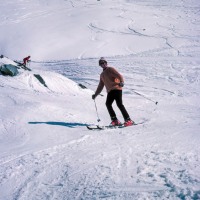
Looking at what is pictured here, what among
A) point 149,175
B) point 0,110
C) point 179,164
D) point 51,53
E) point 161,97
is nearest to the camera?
point 149,175

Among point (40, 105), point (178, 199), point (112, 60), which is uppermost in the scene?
point (178, 199)

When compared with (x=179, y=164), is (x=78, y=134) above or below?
below

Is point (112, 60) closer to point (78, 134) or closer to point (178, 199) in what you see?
point (78, 134)

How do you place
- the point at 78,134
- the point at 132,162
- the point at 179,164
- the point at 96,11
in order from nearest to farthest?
the point at 179,164 → the point at 132,162 → the point at 78,134 → the point at 96,11

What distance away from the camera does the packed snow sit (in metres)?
3.73

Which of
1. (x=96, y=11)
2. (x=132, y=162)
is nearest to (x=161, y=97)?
(x=132, y=162)

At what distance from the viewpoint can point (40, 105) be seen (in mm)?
8297

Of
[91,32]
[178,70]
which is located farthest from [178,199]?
Answer: [91,32]

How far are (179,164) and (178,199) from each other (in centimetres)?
98

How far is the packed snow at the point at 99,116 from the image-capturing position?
3726 mm

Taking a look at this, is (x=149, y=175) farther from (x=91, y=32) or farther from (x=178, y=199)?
(x=91, y=32)

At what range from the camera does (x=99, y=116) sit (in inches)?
344

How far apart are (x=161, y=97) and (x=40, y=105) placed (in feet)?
17.6

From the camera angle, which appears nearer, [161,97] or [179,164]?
[179,164]
